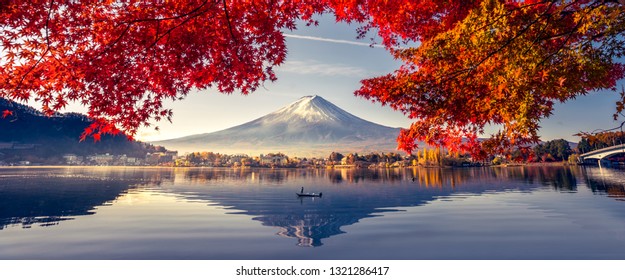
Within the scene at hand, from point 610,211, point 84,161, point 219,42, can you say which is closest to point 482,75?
point 219,42

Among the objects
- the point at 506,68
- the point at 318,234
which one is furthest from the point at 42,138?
the point at 506,68

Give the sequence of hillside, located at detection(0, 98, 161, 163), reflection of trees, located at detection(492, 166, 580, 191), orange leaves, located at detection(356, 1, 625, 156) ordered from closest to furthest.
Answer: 1. orange leaves, located at detection(356, 1, 625, 156)
2. reflection of trees, located at detection(492, 166, 580, 191)
3. hillside, located at detection(0, 98, 161, 163)

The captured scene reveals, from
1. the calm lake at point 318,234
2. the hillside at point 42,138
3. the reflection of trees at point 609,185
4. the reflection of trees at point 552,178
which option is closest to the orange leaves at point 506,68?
the calm lake at point 318,234

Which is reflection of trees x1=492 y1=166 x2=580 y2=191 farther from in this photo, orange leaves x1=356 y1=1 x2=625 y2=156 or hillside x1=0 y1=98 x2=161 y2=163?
hillside x1=0 y1=98 x2=161 y2=163

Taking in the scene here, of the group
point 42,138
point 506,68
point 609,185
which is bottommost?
point 609,185

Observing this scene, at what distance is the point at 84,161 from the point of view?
7180 inches

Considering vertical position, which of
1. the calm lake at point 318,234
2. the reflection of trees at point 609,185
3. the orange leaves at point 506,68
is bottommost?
the calm lake at point 318,234

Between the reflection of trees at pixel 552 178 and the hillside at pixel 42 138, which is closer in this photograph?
the reflection of trees at pixel 552 178

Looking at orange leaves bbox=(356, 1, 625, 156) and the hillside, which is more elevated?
the hillside

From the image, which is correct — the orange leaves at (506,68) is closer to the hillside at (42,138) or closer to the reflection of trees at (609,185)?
the reflection of trees at (609,185)

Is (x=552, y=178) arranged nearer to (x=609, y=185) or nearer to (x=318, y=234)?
(x=609, y=185)

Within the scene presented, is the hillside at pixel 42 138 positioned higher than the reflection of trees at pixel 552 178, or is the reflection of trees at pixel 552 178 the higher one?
the hillside at pixel 42 138

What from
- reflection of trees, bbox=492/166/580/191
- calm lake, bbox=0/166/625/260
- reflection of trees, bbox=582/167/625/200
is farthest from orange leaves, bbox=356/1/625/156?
reflection of trees, bbox=492/166/580/191

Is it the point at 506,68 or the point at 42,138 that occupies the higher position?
the point at 42,138
